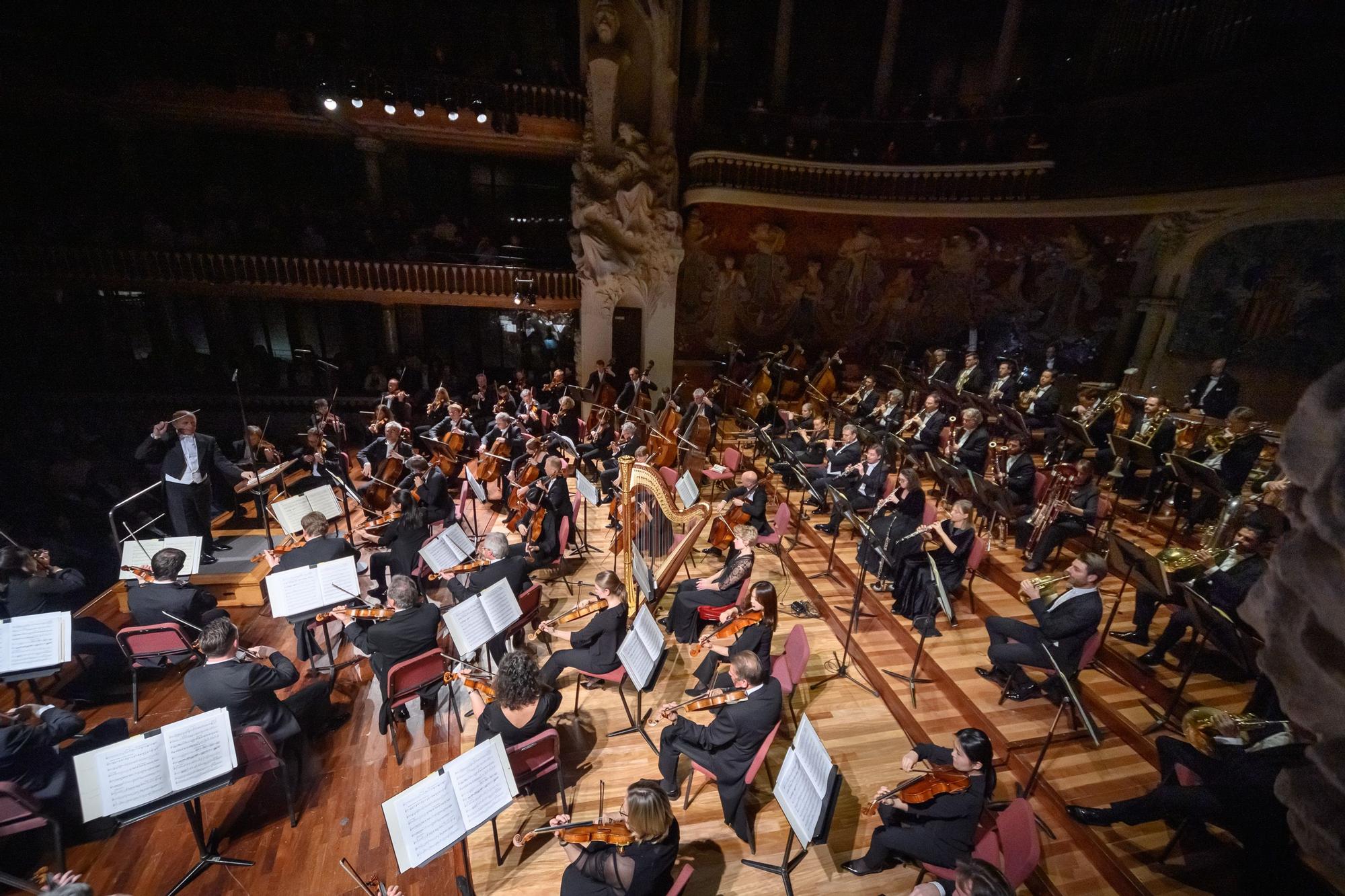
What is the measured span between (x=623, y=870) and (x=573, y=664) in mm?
1868

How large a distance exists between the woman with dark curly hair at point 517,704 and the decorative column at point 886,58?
14.3 metres

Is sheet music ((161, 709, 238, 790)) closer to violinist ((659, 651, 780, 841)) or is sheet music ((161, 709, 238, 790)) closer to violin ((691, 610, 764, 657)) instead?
Answer: violinist ((659, 651, 780, 841))

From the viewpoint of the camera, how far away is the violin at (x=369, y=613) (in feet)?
14.5

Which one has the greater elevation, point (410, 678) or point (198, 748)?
point (198, 748)

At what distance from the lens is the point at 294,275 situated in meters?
10.7

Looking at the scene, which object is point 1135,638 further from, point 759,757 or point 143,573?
point 143,573

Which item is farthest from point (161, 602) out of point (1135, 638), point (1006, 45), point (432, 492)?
point (1006, 45)

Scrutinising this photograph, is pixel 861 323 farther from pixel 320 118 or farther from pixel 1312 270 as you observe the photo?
pixel 320 118

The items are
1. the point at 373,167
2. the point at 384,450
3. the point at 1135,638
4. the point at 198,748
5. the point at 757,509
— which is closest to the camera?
the point at 198,748

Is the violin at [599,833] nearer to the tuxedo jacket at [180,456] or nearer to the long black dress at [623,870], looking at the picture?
the long black dress at [623,870]

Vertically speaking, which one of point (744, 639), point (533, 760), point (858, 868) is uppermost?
point (744, 639)

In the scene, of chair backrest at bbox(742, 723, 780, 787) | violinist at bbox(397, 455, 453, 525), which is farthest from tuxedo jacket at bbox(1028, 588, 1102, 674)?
violinist at bbox(397, 455, 453, 525)

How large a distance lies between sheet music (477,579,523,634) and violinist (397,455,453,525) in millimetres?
2006

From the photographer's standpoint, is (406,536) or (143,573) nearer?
(143,573)
